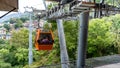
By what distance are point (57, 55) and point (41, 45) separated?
588 centimetres

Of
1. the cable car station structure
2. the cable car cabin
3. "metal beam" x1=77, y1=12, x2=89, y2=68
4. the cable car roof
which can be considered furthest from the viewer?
the cable car cabin

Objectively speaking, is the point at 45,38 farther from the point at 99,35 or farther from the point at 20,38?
the point at 20,38

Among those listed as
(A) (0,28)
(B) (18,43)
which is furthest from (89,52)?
(A) (0,28)

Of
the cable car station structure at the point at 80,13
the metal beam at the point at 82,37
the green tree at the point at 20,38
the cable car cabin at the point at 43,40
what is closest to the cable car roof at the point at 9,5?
the cable car station structure at the point at 80,13

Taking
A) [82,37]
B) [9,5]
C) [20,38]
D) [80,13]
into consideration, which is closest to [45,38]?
[82,37]

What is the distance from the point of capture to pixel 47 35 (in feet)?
23.6

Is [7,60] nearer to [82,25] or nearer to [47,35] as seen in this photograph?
[47,35]

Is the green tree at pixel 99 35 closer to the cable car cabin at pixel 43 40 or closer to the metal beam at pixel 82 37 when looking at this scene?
the cable car cabin at pixel 43 40

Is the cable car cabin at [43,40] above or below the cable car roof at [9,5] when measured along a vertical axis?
below

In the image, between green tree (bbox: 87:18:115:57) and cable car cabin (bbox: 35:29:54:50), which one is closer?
cable car cabin (bbox: 35:29:54:50)

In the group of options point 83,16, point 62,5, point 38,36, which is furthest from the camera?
point 38,36

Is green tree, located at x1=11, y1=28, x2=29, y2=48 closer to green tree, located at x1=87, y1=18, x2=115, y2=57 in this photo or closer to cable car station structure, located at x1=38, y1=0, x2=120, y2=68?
green tree, located at x1=87, y1=18, x2=115, y2=57

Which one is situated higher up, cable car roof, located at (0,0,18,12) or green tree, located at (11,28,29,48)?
cable car roof, located at (0,0,18,12)

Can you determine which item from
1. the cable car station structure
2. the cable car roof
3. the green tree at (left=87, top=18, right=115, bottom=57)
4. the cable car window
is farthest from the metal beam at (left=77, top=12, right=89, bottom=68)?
the green tree at (left=87, top=18, right=115, bottom=57)
